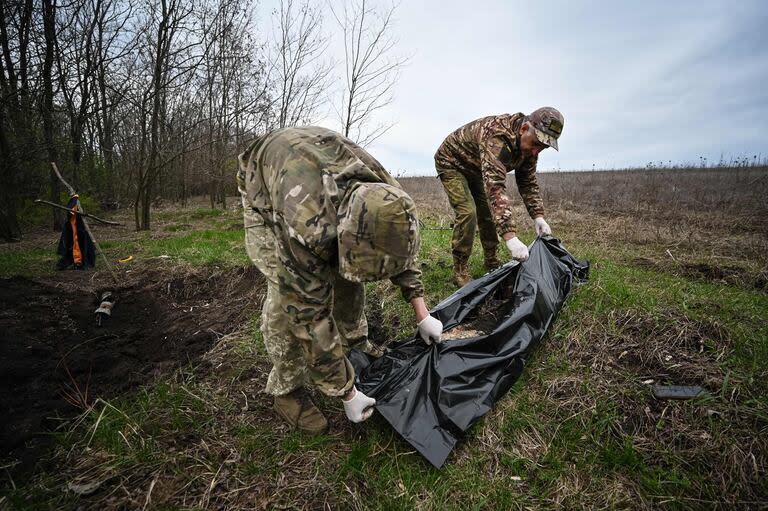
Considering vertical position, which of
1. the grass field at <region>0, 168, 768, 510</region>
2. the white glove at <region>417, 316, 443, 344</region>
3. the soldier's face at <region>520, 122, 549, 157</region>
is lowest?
the grass field at <region>0, 168, 768, 510</region>

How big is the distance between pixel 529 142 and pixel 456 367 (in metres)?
2.06

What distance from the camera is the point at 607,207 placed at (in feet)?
29.0

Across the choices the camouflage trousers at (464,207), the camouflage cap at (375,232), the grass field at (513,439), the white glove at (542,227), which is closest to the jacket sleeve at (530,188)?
the white glove at (542,227)

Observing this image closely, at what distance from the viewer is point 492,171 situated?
2.81m

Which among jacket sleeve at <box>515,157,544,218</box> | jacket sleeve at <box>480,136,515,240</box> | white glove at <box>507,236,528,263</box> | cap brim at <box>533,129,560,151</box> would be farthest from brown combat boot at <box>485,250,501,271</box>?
cap brim at <box>533,129,560,151</box>

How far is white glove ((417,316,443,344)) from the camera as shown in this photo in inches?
76.0

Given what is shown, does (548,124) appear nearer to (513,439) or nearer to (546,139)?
(546,139)

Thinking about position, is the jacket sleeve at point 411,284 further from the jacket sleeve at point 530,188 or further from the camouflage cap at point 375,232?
the jacket sleeve at point 530,188

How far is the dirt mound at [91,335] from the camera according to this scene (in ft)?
6.36

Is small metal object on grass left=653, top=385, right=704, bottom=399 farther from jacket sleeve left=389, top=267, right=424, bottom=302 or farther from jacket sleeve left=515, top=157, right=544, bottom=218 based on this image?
jacket sleeve left=515, top=157, right=544, bottom=218

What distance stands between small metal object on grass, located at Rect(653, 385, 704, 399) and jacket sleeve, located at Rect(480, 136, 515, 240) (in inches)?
52.3

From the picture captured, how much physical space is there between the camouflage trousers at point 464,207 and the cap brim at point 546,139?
76 centimetres

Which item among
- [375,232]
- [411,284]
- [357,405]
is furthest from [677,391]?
[375,232]

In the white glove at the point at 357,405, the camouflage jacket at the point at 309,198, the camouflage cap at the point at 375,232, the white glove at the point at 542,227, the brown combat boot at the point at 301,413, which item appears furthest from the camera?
the white glove at the point at 542,227
